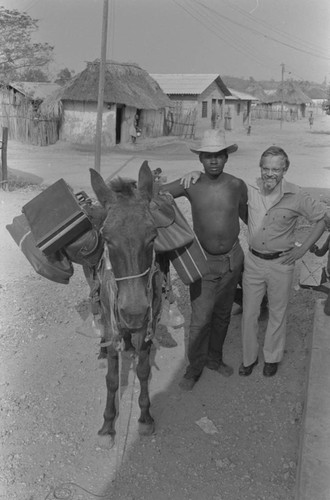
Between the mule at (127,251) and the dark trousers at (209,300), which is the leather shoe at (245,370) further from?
the mule at (127,251)

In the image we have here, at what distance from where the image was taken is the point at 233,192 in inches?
142

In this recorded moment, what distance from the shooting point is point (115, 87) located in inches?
911

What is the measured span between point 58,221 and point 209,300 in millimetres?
1490

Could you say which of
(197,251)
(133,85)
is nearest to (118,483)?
(197,251)

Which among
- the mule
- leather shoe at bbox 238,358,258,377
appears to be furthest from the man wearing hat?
the mule

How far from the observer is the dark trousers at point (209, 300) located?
3.70m

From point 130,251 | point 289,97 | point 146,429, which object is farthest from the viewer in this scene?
point 289,97

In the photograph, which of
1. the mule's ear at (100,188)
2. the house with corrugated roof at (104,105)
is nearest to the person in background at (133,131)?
the house with corrugated roof at (104,105)

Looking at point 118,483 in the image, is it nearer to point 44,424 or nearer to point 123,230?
point 44,424

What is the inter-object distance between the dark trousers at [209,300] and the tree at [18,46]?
66.0 ft

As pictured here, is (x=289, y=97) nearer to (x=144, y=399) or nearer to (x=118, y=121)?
(x=118, y=121)

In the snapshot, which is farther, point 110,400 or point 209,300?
point 209,300

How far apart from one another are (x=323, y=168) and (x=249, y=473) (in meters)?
15.3

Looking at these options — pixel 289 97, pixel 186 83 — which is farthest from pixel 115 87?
pixel 289 97
